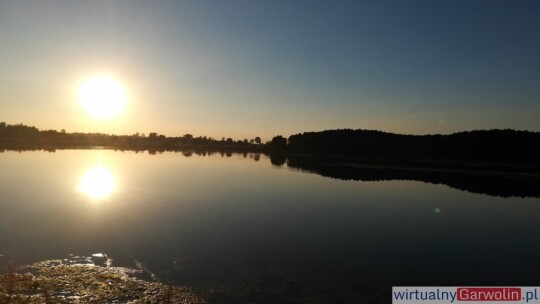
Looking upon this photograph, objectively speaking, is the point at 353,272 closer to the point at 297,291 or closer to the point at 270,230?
the point at 297,291

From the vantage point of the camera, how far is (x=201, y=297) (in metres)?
13.9

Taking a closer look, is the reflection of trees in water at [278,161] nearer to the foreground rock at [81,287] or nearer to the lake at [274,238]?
the lake at [274,238]

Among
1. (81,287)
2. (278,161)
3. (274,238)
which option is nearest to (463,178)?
(278,161)

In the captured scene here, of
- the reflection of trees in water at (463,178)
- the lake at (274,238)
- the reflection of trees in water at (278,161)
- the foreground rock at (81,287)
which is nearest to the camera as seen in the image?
the foreground rock at (81,287)

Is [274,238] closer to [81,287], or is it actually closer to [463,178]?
[81,287]

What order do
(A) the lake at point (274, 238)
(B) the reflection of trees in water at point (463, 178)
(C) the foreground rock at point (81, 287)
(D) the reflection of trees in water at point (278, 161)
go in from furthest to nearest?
(D) the reflection of trees in water at point (278, 161)
(B) the reflection of trees in water at point (463, 178)
(A) the lake at point (274, 238)
(C) the foreground rock at point (81, 287)

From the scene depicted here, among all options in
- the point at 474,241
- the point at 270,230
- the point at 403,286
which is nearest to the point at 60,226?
the point at 270,230

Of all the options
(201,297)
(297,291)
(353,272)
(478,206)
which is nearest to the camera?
(201,297)

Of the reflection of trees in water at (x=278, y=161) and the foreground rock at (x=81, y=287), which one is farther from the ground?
the reflection of trees in water at (x=278, y=161)

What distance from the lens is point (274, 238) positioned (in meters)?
23.8

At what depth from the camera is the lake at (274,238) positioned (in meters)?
16.7

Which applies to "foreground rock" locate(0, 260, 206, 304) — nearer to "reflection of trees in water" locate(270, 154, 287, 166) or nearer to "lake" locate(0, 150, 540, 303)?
"lake" locate(0, 150, 540, 303)

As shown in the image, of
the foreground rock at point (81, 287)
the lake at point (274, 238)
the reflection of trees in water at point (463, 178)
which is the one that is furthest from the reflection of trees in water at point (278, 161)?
the foreground rock at point (81, 287)

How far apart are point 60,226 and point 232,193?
74.6 ft
